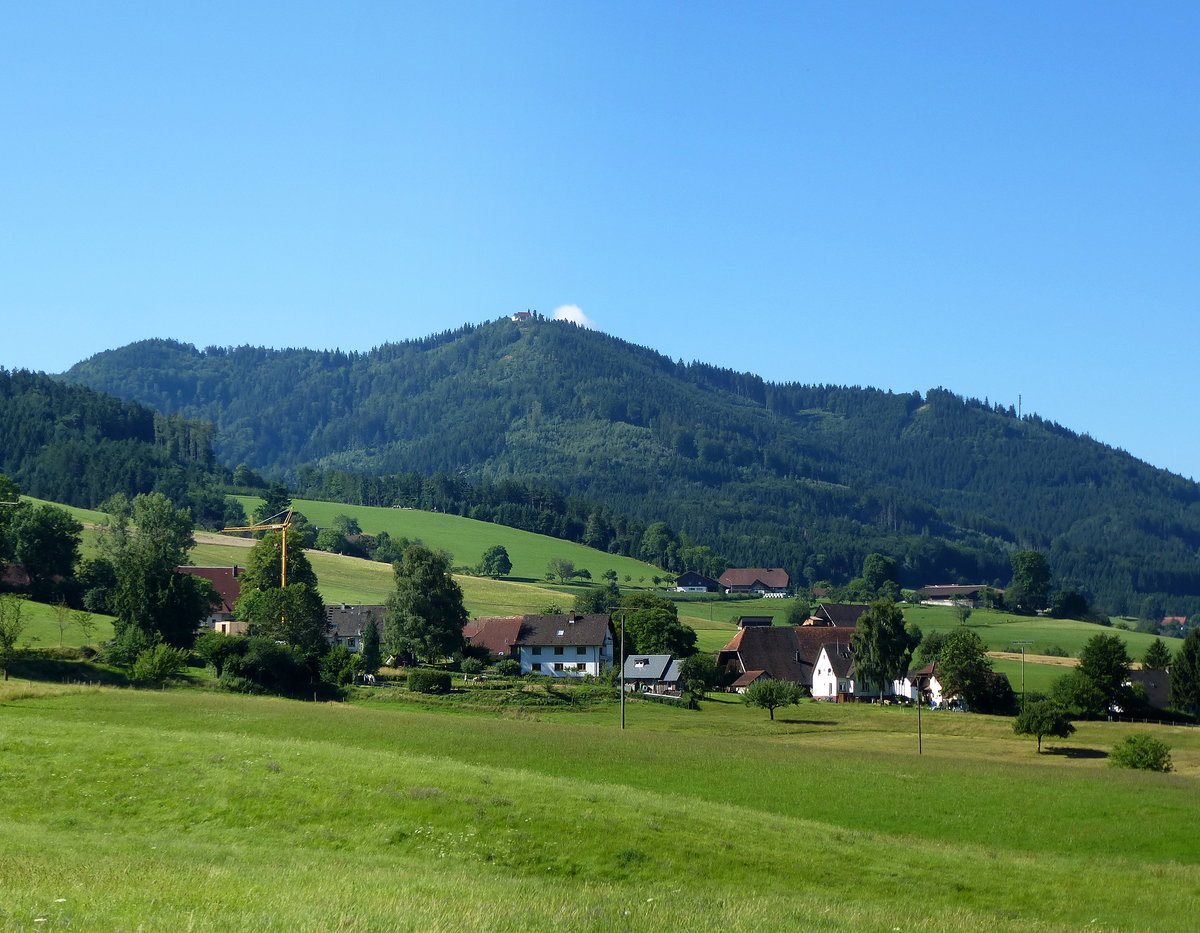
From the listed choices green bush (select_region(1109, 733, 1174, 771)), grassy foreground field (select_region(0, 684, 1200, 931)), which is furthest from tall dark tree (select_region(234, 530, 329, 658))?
green bush (select_region(1109, 733, 1174, 771))

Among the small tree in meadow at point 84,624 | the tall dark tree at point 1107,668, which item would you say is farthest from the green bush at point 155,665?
the tall dark tree at point 1107,668

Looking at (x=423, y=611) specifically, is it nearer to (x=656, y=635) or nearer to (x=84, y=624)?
(x=84, y=624)

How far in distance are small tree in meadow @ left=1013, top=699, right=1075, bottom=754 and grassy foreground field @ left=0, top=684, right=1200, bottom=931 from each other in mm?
15851

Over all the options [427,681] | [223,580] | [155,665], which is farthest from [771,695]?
[223,580]

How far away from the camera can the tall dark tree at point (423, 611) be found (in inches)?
3711

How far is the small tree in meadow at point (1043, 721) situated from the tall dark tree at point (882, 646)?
2904 cm

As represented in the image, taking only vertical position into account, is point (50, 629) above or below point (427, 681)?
above

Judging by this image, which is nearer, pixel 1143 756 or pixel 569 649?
pixel 1143 756

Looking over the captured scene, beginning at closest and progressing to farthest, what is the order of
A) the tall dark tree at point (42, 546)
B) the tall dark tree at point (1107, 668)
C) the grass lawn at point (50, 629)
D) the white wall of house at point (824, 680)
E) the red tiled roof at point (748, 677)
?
the grass lawn at point (50, 629)
the tall dark tree at point (1107, 668)
the tall dark tree at point (42, 546)
the red tiled roof at point (748, 677)
the white wall of house at point (824, 680)

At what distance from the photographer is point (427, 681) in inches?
3157

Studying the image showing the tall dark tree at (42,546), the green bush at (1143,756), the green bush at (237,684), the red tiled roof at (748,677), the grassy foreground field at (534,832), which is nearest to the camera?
the grassy foreground field at (534,832)

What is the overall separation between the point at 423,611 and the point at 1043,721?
155 feet

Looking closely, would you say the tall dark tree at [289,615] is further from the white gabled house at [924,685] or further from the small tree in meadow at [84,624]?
the white gabled house at [924,685]

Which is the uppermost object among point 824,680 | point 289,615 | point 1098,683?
point 289,615
